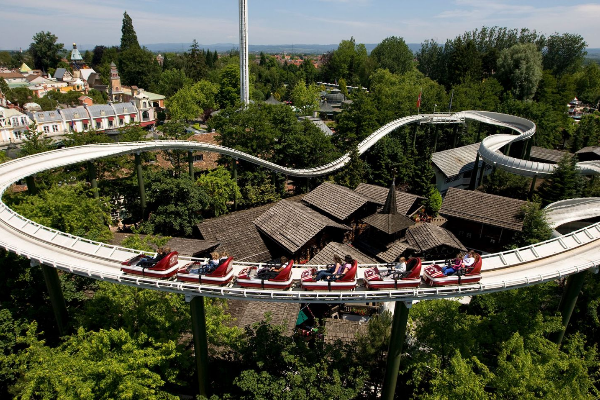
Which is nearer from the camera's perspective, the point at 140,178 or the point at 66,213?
the point at 66,213

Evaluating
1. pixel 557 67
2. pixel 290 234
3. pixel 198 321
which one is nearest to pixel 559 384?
pixel 198 321

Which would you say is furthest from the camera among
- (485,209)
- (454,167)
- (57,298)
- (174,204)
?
(454,167)

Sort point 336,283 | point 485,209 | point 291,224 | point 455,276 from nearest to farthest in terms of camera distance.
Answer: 1. point 336,283
2. point 455,276
3. point 291,224
4. point 485,209

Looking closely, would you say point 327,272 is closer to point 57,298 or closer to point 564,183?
point 57,298

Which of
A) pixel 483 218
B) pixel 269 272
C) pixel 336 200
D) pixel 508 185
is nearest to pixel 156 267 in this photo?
pixel 269 272

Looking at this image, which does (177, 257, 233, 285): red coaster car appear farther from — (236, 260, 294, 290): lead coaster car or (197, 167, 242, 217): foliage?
(197, 167, 242, 217): foliage

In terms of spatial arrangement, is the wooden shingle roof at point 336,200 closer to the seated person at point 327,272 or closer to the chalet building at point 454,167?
the chalet building at point 454,167
